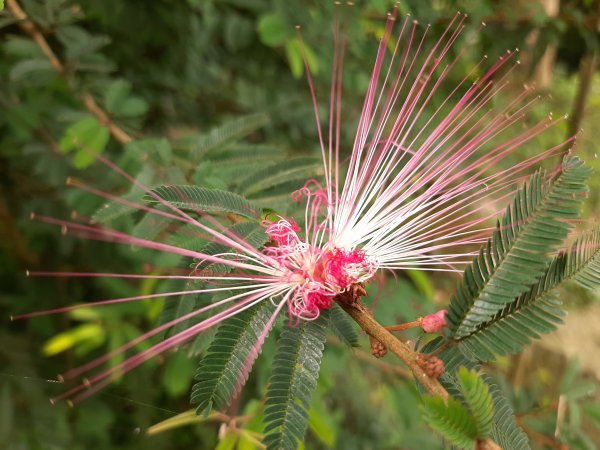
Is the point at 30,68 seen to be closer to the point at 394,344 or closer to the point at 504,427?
the point at 394,344

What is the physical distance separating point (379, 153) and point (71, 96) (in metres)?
1.24

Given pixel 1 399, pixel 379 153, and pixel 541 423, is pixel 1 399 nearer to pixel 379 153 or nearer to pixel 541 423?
pixel 379 153

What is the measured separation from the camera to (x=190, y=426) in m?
1.13

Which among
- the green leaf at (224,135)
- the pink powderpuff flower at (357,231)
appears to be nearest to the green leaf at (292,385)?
the pink powderpuff flower at (357,231)

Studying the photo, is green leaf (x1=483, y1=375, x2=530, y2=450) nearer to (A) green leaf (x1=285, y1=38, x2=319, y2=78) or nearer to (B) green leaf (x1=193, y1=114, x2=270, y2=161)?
(B) green leaf (x1=193, y1=114, x2=270, y2=161)

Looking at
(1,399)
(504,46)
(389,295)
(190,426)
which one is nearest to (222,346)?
(190,426)

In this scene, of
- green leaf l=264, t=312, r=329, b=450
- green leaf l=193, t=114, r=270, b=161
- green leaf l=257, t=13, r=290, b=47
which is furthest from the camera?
green leaf l=257, t=13, r=290, b=47

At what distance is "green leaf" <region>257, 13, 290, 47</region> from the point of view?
6.03 feet

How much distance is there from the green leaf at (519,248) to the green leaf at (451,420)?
13cm

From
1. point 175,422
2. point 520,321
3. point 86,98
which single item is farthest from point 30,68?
point 520,321

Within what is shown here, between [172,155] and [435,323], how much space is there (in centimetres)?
89

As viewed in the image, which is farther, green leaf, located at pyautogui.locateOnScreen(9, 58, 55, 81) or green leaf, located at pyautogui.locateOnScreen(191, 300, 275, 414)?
green leaf, located at pyautogui.locateOnScreen(9, 58, 55, 81)

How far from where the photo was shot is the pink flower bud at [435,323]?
A: 785 millimetres

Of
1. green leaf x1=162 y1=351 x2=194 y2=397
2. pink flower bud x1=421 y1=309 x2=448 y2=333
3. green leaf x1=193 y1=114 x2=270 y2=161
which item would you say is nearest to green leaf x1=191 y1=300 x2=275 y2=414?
pink flower bud x1=421 y1=309 x2=448 y2=333
